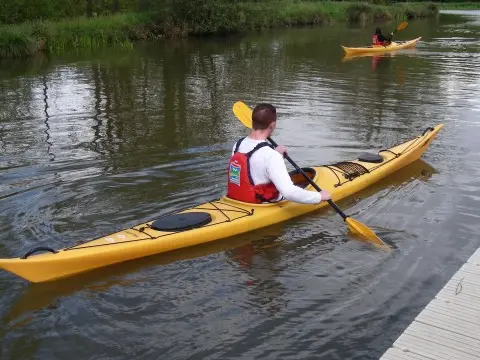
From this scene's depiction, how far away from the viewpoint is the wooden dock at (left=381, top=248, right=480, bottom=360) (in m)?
3.11

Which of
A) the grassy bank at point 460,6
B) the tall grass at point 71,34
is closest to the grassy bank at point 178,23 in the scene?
the tall grass at point 71,34

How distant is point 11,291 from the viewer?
4.15 meters

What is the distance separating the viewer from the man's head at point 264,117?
483 centimetres

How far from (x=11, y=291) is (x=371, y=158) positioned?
4224 millimetres

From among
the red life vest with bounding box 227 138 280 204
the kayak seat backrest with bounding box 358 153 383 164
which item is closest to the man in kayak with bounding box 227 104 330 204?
the red life vest with bounding box 227 138 280 204

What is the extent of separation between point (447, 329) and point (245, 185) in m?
2.31

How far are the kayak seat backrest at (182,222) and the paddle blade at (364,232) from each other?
1.28m

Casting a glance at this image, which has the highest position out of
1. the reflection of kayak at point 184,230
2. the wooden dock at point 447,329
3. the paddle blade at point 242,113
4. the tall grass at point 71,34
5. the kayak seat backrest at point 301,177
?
the tall grass at point 71,34

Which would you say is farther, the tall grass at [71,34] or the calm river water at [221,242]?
the tall grass at [71,34]

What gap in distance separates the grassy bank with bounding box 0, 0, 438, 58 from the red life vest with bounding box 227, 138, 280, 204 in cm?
1507

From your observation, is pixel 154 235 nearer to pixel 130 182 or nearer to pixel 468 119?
pixel 130 182

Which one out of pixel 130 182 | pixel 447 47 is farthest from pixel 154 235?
pixel 447 47

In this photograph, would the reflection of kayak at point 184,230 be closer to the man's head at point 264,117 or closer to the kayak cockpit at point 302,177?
the kayak cockpit at point 302,177

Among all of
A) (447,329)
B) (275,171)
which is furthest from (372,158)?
(447,329)
